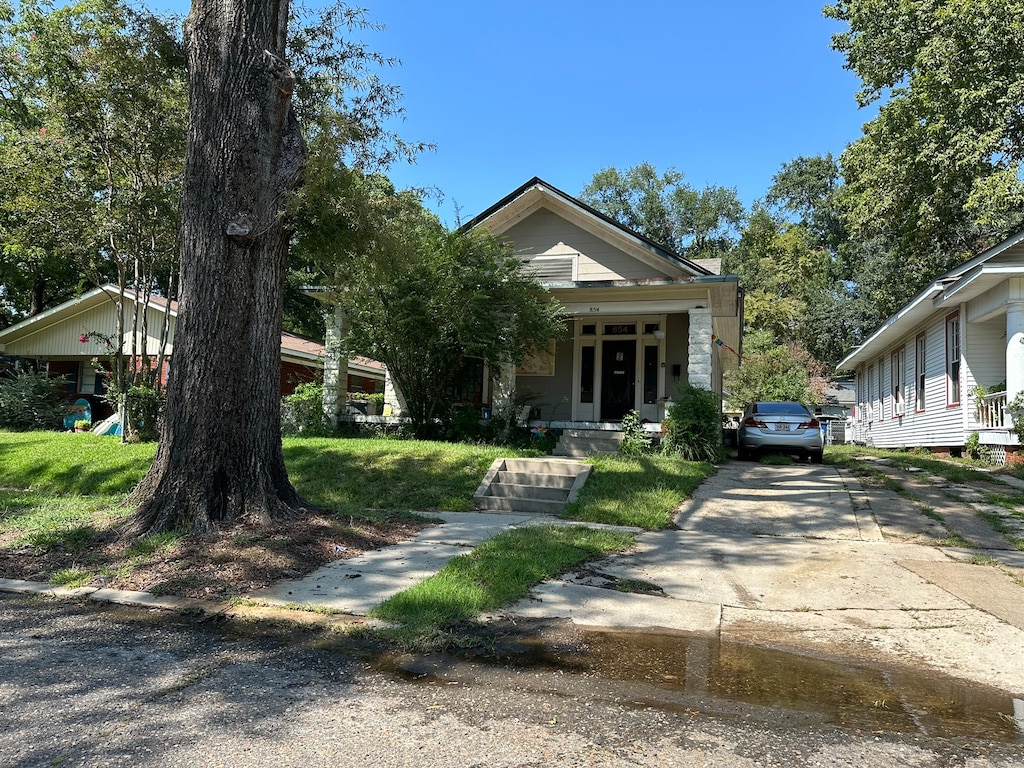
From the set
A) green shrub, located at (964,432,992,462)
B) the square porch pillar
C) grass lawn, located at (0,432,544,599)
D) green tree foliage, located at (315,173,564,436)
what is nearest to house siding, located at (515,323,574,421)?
green tree foliage, located at (315,173,564,436)

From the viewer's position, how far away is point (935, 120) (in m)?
18.5

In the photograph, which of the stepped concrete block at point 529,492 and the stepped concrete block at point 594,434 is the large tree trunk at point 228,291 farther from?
the stepped concrete block at point 594,434

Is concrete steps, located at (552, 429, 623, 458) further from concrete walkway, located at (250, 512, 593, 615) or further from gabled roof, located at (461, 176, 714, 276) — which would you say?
concrete walkway, located at (250, 512, 593, 615)

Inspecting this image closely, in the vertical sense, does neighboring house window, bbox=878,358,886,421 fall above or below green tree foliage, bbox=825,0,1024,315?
below

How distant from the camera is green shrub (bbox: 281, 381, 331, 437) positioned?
1514 cm

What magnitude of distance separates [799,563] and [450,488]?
16.7 feet

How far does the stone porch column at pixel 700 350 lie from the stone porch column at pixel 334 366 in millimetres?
7385

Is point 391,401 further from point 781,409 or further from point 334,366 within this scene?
point 781,409

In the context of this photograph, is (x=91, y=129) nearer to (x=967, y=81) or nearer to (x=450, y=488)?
(x=450, y=488)

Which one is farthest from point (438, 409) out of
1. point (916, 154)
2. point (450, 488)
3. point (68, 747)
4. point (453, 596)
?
point (916, 154)

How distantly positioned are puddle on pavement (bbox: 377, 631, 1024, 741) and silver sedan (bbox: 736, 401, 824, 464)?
36.5ft

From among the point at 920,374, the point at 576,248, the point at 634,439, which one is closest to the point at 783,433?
the point at 634,439

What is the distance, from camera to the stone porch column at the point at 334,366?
1506cm

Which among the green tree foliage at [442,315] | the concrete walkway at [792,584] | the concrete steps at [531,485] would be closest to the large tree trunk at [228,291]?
the concrete walkway at [792,584]
